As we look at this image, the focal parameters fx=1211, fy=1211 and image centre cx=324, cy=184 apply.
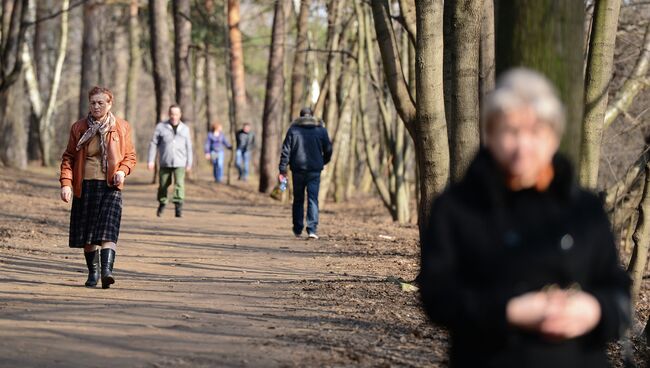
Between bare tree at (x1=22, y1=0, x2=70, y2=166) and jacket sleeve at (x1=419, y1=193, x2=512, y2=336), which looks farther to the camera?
bare tree at (x1=22, y1=0, x2=70, y2=166)

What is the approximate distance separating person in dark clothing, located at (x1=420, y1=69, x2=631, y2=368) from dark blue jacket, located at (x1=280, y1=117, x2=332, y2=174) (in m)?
14.9

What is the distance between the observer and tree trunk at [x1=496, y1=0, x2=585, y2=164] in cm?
578

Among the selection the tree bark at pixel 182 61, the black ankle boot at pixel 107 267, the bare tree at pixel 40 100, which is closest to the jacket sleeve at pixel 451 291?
the black ankle boot at pixel 107 267

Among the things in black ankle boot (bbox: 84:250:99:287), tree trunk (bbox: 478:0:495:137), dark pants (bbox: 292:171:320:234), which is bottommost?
black ankle boot (bbox: 84:250:99:287)

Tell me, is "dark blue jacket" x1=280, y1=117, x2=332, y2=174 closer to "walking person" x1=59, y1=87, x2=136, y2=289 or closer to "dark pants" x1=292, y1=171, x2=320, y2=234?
"dark pants" x1=292, y1=171, x2=320, y2=234

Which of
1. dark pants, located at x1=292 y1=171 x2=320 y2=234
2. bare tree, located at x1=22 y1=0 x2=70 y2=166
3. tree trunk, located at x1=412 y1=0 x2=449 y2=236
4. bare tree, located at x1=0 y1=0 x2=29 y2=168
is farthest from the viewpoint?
bare tree, located at x1=22 y1=0 x2=70 y2=166

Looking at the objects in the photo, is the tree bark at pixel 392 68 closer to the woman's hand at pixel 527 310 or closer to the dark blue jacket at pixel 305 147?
the dark blue jacket at pixel 305 147

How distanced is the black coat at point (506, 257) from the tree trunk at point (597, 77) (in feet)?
27.4

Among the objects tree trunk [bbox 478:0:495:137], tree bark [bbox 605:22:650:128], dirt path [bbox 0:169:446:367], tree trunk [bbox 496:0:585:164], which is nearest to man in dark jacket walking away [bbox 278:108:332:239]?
dirt path [bbox 0:169:446:367]

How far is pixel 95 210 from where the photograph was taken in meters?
11.2

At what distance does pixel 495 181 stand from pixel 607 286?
0.51 meters

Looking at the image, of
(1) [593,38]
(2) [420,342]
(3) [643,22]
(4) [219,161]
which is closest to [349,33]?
(4) [219,161]

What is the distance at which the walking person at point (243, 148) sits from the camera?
40.1m

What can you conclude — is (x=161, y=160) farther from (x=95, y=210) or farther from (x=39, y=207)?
(x=95, y=210)
